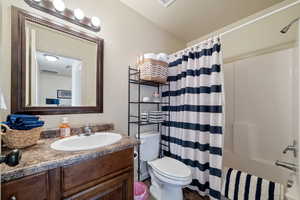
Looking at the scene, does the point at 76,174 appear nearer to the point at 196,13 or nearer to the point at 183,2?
the point at 183,2

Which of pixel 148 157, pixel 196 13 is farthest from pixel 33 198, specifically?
pixel 196 13

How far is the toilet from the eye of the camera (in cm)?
121

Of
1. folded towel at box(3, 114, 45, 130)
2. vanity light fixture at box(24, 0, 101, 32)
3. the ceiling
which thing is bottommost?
folded towel at box(3, 114, 45, 130)

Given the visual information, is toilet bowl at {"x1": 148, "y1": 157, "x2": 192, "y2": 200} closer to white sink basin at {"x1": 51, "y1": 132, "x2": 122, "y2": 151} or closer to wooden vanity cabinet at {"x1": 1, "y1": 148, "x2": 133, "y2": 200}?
wooden vanity cabinet at {"x1": 1, "y1": 148, "x2": 133, "y2": 200}

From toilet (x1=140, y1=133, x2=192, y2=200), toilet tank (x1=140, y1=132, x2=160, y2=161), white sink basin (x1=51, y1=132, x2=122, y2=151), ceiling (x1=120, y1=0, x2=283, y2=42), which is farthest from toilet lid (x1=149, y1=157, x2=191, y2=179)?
ceiling (x1=120, y1=0, x2=283, y2=42)

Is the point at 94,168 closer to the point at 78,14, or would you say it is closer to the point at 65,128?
the point at 65,128

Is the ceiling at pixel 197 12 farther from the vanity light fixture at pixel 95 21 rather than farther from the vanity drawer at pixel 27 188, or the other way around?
the vanity drawer at pixel 27 188

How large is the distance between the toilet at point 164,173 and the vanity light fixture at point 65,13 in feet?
4.67

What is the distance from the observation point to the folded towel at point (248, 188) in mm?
1149

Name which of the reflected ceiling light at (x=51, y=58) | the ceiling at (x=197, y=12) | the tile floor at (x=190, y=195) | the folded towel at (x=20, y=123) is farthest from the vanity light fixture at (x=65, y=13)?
the tile floor at (x=190, y=195)

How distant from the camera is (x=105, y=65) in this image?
144 cm

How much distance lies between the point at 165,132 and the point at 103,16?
175cm

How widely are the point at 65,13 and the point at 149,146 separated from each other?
172 cm

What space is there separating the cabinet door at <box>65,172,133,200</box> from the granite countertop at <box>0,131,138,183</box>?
207 mm
